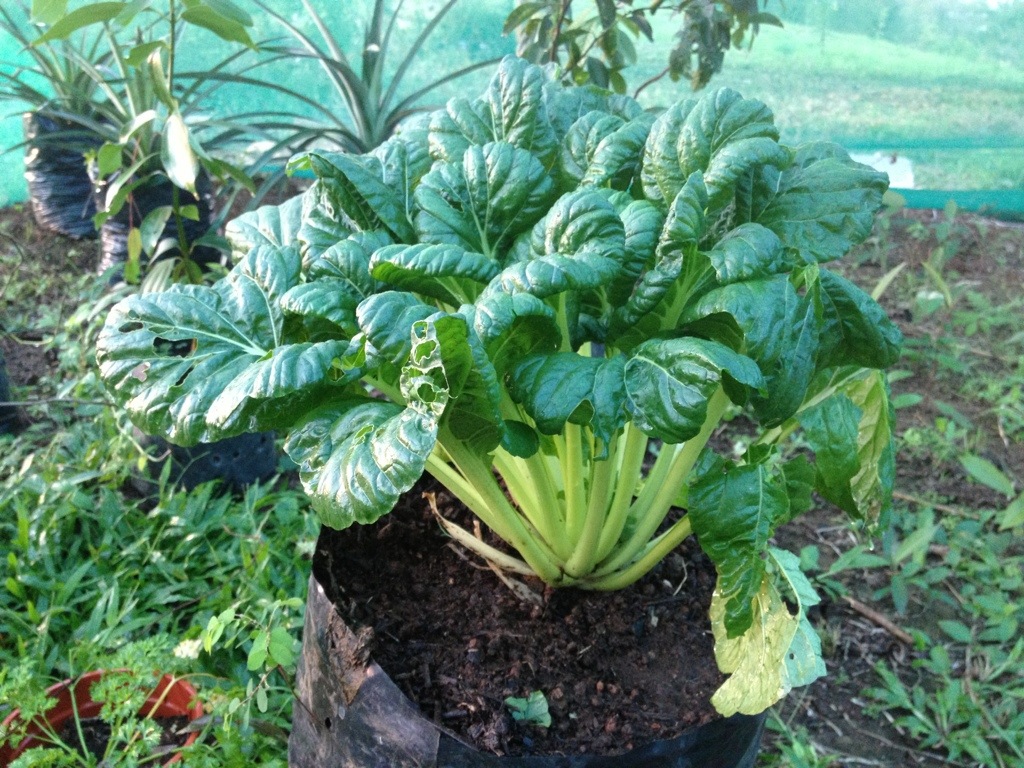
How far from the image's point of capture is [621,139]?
1.17 meters

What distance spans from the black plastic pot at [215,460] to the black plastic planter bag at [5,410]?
0.50m

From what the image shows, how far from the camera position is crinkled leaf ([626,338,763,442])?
898 millimetres

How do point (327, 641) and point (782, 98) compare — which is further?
point (782, 98)

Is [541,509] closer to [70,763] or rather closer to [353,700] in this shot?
[353,700]

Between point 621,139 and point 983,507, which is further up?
point 621,139

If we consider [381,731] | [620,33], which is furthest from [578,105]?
[620,33]

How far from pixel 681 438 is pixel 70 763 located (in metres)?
1.14

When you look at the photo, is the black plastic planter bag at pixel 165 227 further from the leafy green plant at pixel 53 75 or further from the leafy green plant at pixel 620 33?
the leafy green plant at pixel 620 33

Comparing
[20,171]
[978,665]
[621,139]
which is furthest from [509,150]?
[20,171]

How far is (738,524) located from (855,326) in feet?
0.97

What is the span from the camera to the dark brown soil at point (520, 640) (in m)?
1.12

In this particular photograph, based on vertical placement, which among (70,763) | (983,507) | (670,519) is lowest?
(983,507)

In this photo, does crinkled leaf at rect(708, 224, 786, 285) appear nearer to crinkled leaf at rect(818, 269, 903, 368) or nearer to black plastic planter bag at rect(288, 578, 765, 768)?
crinkled leaf at rect(818, 269, 903, 368)

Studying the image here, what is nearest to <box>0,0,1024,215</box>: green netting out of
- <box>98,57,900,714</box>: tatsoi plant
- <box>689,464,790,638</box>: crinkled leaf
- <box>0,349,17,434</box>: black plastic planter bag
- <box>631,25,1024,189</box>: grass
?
<box>631,25,1024,189</box>: grass
